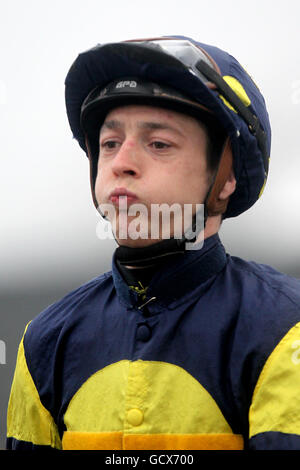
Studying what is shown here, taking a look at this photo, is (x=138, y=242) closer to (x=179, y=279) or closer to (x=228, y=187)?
(x=179, y=279)

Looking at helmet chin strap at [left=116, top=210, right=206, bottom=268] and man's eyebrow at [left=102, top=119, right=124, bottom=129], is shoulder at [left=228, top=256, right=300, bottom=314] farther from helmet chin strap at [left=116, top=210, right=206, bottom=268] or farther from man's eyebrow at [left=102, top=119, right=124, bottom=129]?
man's eyebrow at [left=102, top=119, right=124, bottom=129]

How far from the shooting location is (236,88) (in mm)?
1742

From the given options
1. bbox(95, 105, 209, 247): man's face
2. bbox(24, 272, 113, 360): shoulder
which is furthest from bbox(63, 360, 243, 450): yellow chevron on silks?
bbox(95, 105, 209, 247): man's face

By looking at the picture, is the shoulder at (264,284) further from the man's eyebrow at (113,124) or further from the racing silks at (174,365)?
the man's eyebrow at (113,124)

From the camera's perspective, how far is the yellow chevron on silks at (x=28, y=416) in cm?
181

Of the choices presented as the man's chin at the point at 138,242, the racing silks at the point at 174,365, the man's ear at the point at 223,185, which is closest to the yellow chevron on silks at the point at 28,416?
the racing silks at the point at 174,365

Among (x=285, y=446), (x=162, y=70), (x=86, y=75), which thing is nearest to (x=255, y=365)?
(x=285, y=446)

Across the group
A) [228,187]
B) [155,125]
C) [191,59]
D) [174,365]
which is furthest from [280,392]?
[191,59]

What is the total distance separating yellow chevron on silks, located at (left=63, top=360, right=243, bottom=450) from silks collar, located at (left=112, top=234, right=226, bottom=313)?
20 centimetres

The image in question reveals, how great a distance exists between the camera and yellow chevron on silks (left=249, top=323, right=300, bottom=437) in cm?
137

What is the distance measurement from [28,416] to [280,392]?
2.90ft

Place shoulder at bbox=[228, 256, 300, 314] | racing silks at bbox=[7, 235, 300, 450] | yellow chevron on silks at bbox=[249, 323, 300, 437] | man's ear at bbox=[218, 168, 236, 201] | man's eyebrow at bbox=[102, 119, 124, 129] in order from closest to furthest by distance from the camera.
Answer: yellow chevron on silks at bbox=[249, 323, 300, 437], racing silks at bbox=[7, 235, 300, 450], shoulder at bbox=[228, 256, 300, 314], man's eyebrow at bbox=[102, 119, 124, 129], man's ear at bbox=[218, 168, 236, 201]
